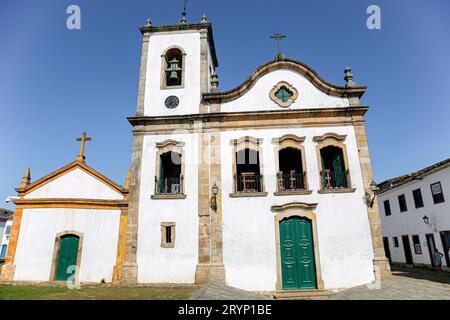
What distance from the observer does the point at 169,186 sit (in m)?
11.9

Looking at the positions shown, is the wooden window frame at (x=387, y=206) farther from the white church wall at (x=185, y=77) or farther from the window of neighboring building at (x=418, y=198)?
the white church wall at (x=185, y=77)

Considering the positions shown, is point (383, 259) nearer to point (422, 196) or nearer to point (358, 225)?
point (358, 225)

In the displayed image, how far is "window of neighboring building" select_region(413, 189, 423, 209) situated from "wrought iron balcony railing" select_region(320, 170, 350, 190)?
9.22 meters

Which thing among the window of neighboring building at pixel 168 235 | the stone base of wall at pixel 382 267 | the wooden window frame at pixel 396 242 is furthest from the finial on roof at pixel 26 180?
the wooden window frame at pixel 396 242

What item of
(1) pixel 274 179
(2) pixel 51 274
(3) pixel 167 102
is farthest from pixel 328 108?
(2) pixel 51 274

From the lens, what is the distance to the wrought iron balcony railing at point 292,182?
11.1m

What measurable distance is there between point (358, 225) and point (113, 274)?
9536 mm

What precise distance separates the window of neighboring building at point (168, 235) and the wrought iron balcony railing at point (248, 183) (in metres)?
3.02

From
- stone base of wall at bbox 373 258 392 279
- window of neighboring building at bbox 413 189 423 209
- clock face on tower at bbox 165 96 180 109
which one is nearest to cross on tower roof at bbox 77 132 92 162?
clock face on tower at bbox 165 96 180 109

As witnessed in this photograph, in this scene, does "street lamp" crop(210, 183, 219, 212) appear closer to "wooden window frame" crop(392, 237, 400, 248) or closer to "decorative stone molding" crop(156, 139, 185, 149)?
"decorative stone molding" crop(156, 139, 185, 149)

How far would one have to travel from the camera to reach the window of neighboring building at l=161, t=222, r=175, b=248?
423 inches

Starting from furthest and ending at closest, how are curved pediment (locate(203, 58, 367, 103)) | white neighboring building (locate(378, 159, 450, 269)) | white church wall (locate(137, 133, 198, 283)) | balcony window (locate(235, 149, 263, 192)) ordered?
white neighboring building (locate(378, 159, 450, 269))
curved pediment (locate(203, 58, 367, 103))
balcony window (locate(235, 149, 263, 192))
white church wall (locate(137, 133, 198, 283))

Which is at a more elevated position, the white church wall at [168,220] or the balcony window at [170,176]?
the balcony window at [170,176]

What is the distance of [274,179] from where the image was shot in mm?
11203
